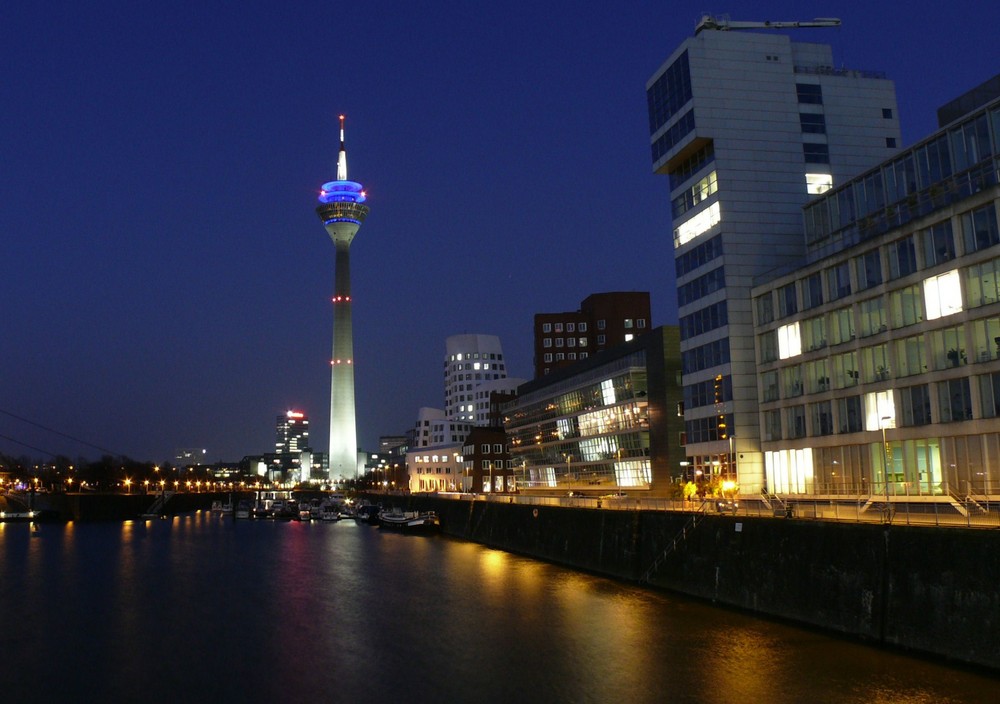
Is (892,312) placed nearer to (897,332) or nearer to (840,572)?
(897,332)

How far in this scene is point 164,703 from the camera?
106 ft

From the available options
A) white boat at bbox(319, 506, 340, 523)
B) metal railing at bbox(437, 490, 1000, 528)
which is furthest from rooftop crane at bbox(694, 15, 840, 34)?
white boat at bbox(319, 506, 340, 523)

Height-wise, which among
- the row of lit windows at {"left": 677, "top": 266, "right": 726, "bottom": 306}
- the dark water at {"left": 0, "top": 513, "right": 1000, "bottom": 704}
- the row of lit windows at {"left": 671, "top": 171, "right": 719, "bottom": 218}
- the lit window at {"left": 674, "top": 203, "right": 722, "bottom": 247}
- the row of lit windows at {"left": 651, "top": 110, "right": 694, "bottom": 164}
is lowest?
the dark water at {"left": 0, "top": 513, "right": 1000, "bottom": 704}

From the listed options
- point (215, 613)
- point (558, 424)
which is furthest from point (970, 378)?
point (558, 424)

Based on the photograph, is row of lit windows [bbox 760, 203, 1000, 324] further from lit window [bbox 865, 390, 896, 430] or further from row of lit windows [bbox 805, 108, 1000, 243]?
lit window [bbox 865, 390, 896, 430]

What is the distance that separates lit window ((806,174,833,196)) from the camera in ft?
274

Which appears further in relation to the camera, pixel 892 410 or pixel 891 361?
pixel 891 361

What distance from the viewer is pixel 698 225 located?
84.5 metres

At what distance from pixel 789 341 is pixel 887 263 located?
12718 mm

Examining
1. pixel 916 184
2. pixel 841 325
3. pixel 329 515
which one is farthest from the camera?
pixel 329 515

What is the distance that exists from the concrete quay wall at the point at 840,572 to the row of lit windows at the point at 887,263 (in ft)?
77.5

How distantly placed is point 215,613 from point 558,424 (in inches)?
3377

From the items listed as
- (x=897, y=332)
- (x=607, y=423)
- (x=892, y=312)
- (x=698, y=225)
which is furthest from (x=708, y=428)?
(x=607, y=423)

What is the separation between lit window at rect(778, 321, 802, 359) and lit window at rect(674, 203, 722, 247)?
12900mm
